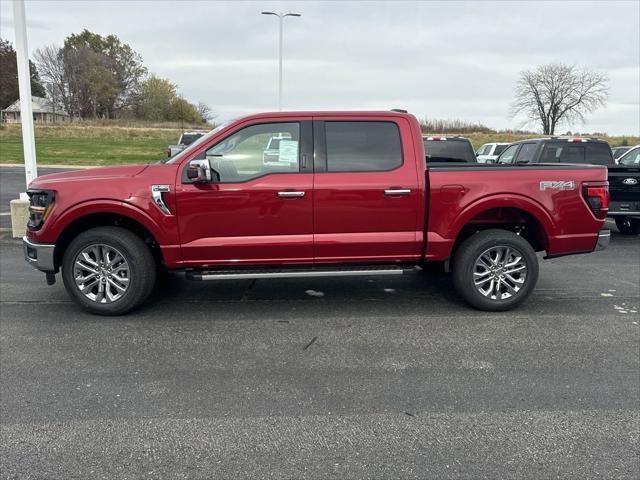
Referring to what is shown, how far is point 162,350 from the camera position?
445cm

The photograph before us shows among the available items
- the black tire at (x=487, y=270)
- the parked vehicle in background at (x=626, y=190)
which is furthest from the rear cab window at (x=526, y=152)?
the black tire at (x=487, y=270)

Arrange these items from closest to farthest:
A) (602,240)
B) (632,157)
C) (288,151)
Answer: (288,151), (602,240), (632,157)

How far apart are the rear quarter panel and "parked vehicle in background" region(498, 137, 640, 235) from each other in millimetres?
4128

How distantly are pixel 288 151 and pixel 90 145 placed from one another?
4178cm

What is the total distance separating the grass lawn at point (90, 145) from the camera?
33.8m

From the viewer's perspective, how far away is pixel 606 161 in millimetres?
10414

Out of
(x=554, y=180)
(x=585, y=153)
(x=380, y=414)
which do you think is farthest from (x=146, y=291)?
(x=585, y=153)

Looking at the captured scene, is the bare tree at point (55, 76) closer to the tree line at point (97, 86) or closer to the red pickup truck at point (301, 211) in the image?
the tree line at point (97, 86)

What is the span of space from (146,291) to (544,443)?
3.71 m

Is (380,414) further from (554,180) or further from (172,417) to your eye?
(554,180)

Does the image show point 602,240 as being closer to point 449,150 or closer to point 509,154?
point 449,150

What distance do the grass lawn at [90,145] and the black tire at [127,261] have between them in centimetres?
2875

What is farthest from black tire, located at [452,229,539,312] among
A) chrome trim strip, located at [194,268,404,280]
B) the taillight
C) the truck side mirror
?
the truck side mirror

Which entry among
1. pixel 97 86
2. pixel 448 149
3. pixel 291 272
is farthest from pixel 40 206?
pixel 97 86
